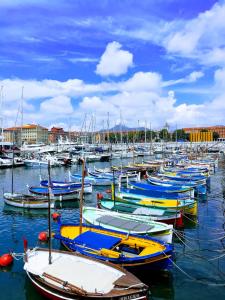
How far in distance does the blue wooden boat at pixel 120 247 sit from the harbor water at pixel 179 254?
1109 millimetres

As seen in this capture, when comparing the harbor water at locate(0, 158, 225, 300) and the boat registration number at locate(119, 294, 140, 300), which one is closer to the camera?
the boat registration number at locate(119, 294, 140, 300)

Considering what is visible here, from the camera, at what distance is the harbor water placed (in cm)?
1792

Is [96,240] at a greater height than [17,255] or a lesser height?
greater

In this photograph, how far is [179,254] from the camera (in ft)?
74.1

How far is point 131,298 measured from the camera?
14594 millimetres

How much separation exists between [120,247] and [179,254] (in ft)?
15.1

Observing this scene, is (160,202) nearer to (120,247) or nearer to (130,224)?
(130,224)

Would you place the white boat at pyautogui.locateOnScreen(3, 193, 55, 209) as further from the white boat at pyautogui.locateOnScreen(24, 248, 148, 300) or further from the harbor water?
the white boat at pyautogui.locateOnScreen(24, 248, 148, 300)

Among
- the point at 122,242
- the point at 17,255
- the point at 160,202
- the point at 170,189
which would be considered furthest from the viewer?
the point at 170,189

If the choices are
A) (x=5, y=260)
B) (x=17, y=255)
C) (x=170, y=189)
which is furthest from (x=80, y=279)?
(x=170, y=189)

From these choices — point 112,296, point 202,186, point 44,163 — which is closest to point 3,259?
point 112,296

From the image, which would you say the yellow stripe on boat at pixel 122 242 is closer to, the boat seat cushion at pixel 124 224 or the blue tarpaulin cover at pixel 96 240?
the blue tarpaulin cover at pixel 96 240

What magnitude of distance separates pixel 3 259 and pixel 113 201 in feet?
45.0

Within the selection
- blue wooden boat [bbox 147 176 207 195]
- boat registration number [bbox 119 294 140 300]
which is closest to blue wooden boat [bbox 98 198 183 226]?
boat registration number [bbox 119 294 140 300]
